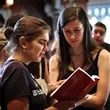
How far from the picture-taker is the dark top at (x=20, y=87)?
4.94 ft

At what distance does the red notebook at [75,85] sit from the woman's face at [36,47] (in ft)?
0.68

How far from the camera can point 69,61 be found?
2.17 m

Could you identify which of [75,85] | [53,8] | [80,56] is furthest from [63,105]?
[53,8]

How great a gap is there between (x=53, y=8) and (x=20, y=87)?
570 cm

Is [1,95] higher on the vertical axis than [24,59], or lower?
lower

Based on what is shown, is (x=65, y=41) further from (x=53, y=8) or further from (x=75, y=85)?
(x=53, y=8)

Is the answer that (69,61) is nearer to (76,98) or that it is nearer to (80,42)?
(80,42)

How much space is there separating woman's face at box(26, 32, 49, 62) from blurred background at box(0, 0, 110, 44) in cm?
473

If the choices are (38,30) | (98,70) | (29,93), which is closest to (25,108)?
(29,93)

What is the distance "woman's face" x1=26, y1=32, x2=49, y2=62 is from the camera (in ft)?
5.38

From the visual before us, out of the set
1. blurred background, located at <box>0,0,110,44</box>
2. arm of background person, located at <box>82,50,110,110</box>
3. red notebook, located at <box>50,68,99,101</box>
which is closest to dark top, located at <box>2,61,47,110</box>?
red notebook, located at <box>50,68,99,101</box>

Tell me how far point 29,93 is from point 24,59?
0.20 m

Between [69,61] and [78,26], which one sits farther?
[69,61]

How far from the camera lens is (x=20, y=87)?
4.96ft
